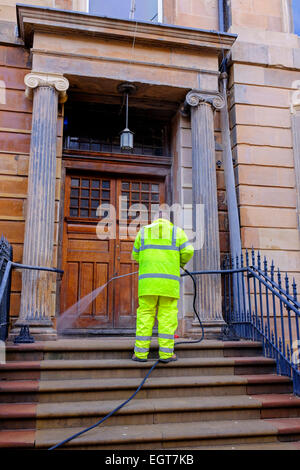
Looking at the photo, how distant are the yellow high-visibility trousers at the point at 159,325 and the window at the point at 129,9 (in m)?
5.96

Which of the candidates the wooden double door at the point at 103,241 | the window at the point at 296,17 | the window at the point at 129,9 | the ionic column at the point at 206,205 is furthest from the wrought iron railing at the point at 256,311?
the window at the point at 296,17

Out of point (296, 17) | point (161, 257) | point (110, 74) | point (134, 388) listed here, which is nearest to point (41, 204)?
point (161, 257)

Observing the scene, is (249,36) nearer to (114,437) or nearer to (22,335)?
(22,335)

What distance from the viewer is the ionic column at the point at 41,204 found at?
6094 mm

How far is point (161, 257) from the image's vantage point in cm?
495

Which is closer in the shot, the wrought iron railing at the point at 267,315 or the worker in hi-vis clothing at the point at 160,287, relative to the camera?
the worker in hi-vis clothing at the point at 160,287

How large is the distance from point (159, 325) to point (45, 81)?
4564 millimetres

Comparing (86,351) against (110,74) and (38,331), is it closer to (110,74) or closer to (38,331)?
(38,331)

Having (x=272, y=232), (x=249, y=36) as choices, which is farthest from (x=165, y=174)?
(x=249, y=36)

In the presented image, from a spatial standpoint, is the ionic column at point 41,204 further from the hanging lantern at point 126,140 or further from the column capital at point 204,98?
the column capital at point 204,98

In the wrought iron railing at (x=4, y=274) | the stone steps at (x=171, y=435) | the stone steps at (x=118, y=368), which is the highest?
the wrought iron railing at (x=4, y=274)

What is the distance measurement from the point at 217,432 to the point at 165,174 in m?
5.47

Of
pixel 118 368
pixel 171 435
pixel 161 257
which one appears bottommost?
pixel 171 435

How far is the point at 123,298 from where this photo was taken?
780cm
